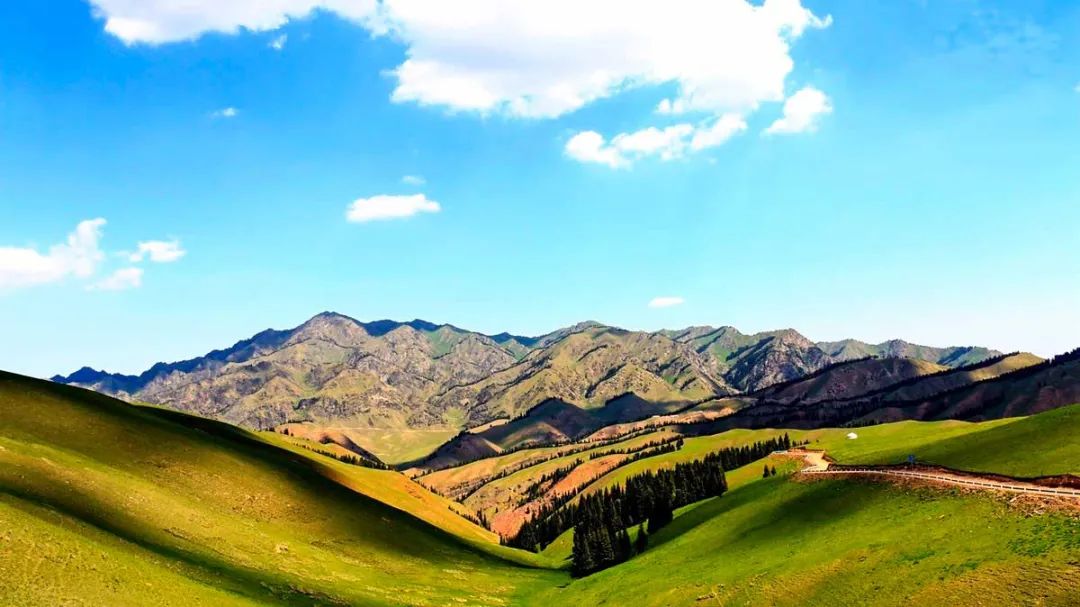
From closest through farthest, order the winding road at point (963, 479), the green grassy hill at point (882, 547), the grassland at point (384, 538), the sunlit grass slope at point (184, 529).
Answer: the green grassy hill at point (882, 547) → the grassland at point (384, 538) → the sunlit grass slope at point (184, 529) → the winding road at point (963, 479)

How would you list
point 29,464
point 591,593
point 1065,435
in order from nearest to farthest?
point 29,464 < point 1065,435 < point 591,593

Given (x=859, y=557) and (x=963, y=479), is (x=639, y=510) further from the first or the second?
(x=859, y=557)

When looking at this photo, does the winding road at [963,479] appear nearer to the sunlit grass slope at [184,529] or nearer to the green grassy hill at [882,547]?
the green grassy hill at [882,547]

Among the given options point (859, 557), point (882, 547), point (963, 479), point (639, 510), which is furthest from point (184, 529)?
point (639, 510)

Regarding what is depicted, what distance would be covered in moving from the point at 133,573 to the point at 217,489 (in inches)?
2136

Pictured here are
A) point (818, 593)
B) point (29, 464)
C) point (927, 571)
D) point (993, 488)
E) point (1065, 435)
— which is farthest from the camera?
point (1065, 435)

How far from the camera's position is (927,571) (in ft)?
152

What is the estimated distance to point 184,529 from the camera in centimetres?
7394

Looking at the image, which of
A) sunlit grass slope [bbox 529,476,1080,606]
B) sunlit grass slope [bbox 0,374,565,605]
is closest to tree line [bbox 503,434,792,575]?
sunlit grass slope [bbox 0,374,565,605]

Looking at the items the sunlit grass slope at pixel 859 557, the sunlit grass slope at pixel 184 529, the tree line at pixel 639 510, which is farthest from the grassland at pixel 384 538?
the tree line at pixel 639 510

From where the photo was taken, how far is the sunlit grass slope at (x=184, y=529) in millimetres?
50000

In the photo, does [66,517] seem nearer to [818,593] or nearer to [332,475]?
[818,593]

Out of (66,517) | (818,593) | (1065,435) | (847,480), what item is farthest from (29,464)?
(1065,435)

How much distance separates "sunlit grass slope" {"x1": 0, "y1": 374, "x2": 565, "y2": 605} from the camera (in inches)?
1969
